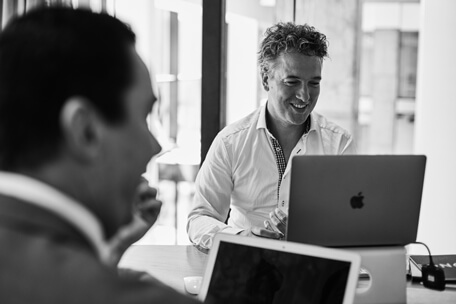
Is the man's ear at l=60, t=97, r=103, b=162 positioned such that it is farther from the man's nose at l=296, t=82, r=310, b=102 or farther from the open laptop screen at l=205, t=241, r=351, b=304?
the man's nose at l=296, t=82, r=310, b=102

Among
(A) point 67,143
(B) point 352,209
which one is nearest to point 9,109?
(A) point 67,143

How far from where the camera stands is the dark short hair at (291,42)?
2.37 m

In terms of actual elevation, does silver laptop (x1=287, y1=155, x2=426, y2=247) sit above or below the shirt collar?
below

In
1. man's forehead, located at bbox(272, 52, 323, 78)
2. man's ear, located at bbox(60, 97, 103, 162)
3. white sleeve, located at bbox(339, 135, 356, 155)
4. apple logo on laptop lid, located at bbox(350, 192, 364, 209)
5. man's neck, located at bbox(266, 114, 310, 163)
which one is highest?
man's forehead, located at bbox(272, 52, 323, 78)

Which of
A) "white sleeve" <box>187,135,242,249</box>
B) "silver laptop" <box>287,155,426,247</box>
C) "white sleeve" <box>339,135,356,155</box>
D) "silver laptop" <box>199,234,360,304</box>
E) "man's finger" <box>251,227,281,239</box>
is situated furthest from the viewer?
"white sleeve" <box>339,135,356,155</box>

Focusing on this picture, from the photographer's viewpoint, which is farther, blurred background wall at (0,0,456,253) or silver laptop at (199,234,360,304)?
blurred background wall at (0,0,456,253)

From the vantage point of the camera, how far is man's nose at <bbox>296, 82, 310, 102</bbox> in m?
2.34

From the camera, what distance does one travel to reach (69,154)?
1.94ft

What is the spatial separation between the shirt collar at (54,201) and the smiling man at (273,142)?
170cm

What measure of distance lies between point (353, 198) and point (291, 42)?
103 cm

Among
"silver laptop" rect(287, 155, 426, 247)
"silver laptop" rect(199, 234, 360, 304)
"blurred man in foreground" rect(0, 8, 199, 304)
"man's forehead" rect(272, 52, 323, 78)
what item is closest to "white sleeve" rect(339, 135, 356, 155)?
"man's forehead" rect(272, 52, 323, 78)

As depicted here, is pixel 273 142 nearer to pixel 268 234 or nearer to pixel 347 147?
pixel 347 147

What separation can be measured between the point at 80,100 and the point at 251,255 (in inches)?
33.7

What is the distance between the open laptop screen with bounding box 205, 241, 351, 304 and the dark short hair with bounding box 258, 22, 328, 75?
3.94 ft
